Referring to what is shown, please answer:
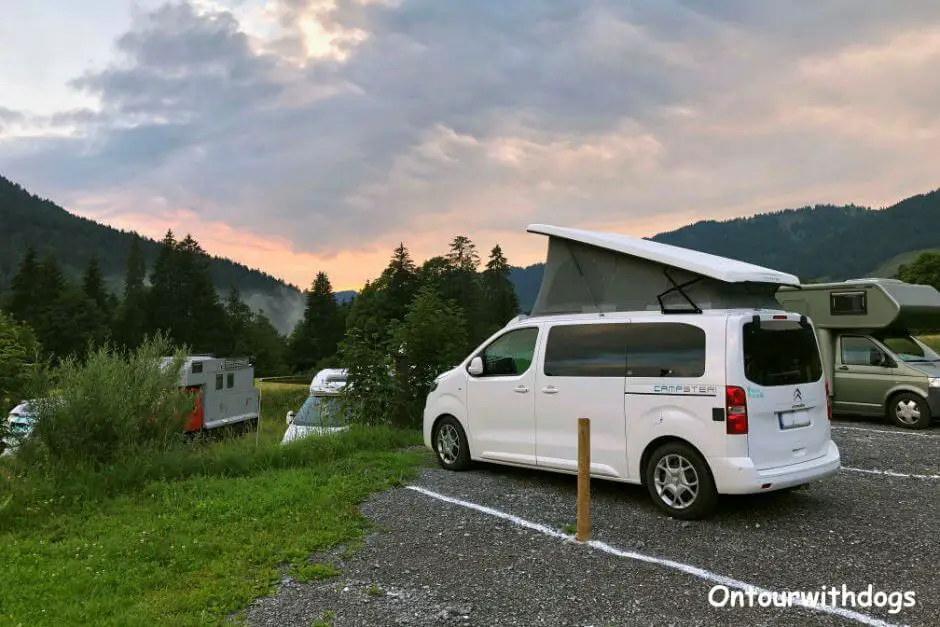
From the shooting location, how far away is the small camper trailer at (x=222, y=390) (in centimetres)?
1998

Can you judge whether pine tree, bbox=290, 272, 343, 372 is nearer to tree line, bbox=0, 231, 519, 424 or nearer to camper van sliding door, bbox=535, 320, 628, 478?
tree line, bbox=0, 231, 519, 424

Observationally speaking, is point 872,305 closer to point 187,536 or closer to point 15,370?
point 187,536

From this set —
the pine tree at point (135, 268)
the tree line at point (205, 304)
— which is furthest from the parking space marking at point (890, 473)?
the pine tree at point (135, 268)

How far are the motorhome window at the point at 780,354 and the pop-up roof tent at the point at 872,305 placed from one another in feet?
25.6

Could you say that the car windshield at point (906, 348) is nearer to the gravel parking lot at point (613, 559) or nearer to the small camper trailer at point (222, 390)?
the gravel parking lot at point (613, 559)

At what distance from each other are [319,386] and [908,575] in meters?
12.7

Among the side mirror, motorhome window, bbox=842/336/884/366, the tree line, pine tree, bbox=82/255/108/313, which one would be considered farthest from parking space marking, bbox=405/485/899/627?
pine tree, bbox=82/255/108/313

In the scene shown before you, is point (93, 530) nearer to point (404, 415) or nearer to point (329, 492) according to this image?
point (329, 492)

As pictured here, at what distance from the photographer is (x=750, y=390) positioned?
6086mm

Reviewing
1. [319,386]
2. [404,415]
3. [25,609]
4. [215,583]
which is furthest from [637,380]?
[319,386]

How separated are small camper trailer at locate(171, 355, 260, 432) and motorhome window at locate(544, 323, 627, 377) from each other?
13.7m

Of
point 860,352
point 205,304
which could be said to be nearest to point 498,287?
point 205,304

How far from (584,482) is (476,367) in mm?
2872

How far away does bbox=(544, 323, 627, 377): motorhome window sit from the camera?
7.01 m
